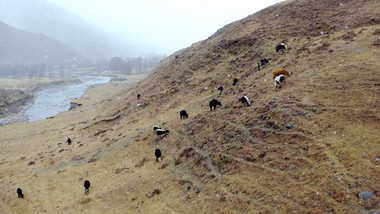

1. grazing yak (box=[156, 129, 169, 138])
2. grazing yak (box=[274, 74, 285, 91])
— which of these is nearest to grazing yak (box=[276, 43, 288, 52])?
grazing yak (box=[274, 74, 285, 91])

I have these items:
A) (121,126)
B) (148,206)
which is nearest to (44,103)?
(121,126)

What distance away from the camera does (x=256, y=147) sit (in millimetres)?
13781

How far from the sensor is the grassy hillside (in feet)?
35.0

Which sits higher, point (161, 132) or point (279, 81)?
point (279, 81)

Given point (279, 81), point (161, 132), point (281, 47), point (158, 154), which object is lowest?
point (158, 154)

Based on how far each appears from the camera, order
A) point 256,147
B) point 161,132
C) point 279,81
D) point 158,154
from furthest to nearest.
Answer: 1. point 161,132
2. point 158,154
3. point 279,81
4. point 256,147

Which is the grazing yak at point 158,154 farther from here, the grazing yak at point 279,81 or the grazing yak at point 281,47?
the grazing yak at point 281,47

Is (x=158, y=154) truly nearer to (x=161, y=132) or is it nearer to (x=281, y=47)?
(x=161, y=132)

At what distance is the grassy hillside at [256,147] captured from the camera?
10672mm

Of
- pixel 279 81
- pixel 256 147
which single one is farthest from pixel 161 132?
pixel 279 81

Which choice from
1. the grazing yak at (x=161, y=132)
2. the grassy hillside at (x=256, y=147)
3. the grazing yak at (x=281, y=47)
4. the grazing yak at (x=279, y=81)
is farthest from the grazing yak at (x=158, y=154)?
the grazing yak at (x=281, y=47)

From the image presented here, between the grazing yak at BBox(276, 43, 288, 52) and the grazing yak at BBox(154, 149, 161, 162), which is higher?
the grazing yak at BBox(276, 43, 288, 52)

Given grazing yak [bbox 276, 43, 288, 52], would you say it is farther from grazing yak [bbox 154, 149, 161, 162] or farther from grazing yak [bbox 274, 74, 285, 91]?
grazing yak [bbox 154, 149, 161, 162]

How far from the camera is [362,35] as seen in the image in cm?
2066
